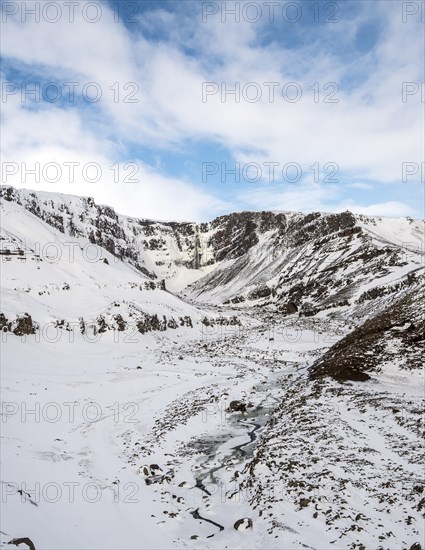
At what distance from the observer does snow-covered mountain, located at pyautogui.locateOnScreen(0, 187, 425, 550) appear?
11.0 metres

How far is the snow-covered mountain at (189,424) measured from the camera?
11.0m

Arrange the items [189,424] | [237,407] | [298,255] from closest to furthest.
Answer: [189,424]
[237,407]
[298,255]

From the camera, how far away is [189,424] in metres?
20.9

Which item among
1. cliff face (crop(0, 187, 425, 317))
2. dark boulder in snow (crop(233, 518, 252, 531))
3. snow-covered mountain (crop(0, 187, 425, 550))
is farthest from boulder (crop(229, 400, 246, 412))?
cliff face (crop(0, 187, 425, 317))

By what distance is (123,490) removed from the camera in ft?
45.0

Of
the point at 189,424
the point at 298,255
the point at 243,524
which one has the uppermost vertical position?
the point at 298,255

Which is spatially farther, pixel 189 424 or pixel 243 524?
pixel 189 424

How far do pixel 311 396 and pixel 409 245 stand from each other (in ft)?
456

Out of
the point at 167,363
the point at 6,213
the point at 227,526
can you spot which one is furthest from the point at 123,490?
the point at 6,213

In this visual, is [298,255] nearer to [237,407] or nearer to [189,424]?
[237,407]

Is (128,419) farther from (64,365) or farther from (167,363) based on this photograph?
(167,363)

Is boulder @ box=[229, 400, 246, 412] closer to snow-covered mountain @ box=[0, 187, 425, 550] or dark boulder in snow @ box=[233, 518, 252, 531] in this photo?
snow-covered mountain @ box=[0, 187, 425, 550]

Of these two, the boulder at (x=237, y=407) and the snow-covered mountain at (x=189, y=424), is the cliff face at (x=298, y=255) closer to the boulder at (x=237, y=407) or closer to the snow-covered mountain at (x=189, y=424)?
the snow-covered mountain at (x=189, y=424)

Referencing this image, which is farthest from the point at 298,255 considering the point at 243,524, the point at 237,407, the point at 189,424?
the point at 243,524
